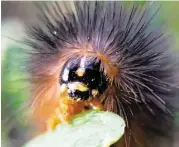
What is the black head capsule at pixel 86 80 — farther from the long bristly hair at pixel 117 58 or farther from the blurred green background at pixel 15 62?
the blurred green background at pixel 15 62

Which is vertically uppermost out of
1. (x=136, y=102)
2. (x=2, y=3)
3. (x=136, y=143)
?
(x=2, y=3)

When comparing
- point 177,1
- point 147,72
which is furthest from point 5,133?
point 177,1

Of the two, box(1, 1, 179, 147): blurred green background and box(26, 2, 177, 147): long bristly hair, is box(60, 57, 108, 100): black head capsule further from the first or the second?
box(1, 1, 179, 147): blurred green background

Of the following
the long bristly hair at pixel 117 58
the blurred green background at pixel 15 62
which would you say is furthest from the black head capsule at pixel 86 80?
the blurred green background at pixel 15 62

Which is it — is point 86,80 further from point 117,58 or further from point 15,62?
point 15,62

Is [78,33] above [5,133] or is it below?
above

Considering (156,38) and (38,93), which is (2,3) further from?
(156,38)

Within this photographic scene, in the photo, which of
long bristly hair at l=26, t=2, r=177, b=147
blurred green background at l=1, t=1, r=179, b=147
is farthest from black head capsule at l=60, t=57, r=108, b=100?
blurred green background at l=1, t=1, r=179, b=147
